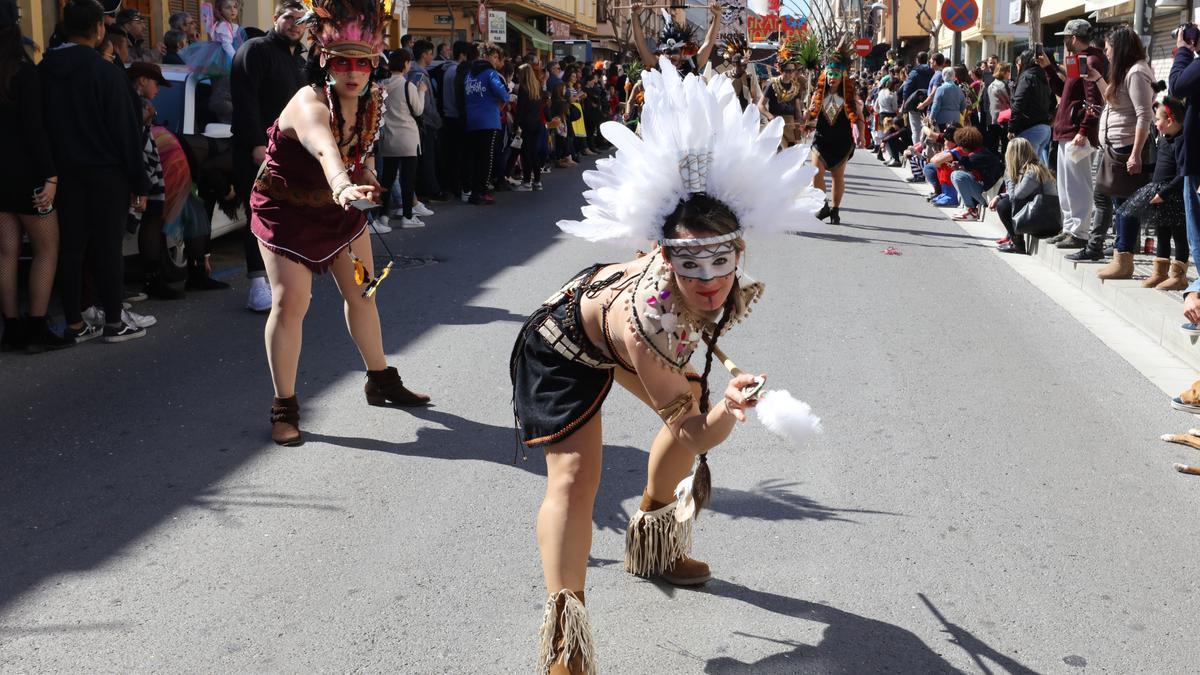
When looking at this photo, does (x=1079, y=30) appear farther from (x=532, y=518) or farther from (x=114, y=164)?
(x=532, y=518)

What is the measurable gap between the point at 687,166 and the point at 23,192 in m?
4.97

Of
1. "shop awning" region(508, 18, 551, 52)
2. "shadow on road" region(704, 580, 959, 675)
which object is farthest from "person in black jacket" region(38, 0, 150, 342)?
"shop awning" region(508, 18, 551, 52)

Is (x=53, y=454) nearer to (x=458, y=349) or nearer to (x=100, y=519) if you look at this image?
(x=100, y=519)

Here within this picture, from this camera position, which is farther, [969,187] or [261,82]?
[969,187]

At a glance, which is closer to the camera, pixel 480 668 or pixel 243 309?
pixel 480 668

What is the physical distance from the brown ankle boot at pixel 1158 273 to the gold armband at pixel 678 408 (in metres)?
6.55

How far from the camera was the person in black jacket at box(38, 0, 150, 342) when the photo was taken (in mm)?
6621

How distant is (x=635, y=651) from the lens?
3.39 metres

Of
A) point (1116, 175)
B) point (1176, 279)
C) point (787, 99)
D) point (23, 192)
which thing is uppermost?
point (787, 99)

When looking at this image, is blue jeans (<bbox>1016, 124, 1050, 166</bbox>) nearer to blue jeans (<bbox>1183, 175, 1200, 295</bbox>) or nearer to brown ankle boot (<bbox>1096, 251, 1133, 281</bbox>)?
brown ankle boot (<bbox>1096, 251, 1133, 281</bbox>)

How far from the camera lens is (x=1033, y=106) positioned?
12.2 metres

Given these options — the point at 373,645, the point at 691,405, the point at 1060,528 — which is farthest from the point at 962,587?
the point at 373,645

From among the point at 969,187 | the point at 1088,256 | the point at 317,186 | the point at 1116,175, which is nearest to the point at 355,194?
the point at 317,186

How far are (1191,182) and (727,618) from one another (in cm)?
514
